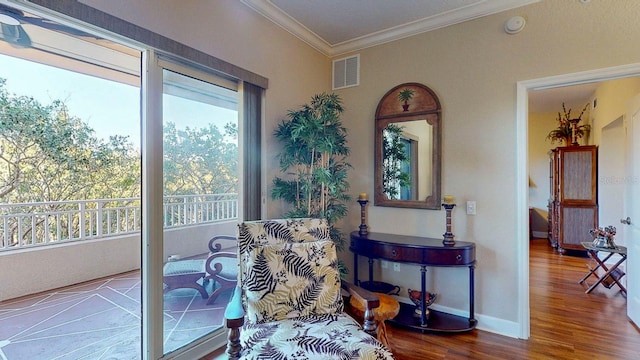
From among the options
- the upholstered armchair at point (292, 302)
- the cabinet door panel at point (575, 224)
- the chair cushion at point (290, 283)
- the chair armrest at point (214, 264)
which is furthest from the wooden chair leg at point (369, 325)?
the cabinet door panel at point (575, 224)

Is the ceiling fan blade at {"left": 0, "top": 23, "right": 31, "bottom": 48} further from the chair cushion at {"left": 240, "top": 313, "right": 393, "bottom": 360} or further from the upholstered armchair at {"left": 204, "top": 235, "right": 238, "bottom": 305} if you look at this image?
the chair cushion at {"left": 240, "top": 313, "right": 393, "bottom": 360}

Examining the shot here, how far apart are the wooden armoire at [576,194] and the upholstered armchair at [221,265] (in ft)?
19.3

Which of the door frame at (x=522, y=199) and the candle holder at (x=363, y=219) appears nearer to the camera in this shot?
the door frame at (x=522, y=199)

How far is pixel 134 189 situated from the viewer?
4.38m

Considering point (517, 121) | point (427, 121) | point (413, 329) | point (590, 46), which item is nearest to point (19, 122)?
point (427, 121)

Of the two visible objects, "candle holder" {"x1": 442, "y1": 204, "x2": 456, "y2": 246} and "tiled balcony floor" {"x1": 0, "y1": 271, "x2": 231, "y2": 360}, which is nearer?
"tiled balcony floor" {"x1": 0, "y1": 271, "x2": 231, "y2": 360}

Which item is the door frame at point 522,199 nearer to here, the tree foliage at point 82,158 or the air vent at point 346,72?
the air vent at point 346,72

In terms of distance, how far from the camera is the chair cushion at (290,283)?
5.85 ft

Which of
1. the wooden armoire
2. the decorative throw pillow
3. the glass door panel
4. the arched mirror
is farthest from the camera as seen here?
the wooden armoire

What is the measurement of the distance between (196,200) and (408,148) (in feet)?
6.93

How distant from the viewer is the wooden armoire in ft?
16.8

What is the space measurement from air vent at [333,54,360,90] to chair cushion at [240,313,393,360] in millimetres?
2629

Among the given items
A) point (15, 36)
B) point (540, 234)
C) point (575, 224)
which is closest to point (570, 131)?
point (575, 224)

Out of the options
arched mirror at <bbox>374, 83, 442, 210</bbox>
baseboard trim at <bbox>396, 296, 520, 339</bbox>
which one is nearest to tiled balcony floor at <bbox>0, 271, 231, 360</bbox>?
arched mirror at <bbox>374, 83, 442, 210</bbox>
